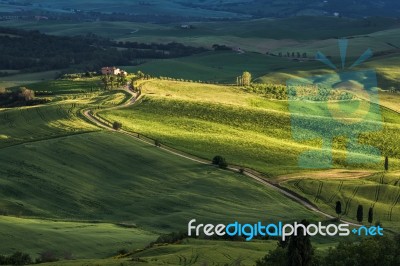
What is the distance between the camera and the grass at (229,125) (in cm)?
9038

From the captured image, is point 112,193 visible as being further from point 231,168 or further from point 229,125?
point 229,125

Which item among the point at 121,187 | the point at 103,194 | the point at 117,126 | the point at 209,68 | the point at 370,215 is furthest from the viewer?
the point at 209,68

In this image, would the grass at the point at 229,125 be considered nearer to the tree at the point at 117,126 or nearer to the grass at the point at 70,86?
the tree at the point at 117,126

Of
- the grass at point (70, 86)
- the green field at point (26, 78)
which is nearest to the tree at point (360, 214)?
the grass at point (70, 86)

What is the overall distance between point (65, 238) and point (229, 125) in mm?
52335

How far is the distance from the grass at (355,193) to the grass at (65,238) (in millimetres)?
Result: 21278

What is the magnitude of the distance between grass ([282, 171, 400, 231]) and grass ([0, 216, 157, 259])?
838 inches

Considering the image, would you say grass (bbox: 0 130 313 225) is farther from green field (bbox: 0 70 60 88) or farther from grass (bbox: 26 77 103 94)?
green field (bbox: 0 70 60 88)

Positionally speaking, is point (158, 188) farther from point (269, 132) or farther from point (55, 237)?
point (269, 132)

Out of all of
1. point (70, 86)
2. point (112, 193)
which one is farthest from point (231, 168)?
point (70, 86)

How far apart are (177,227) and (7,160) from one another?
20544 millimetres

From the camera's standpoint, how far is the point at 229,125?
10519 centimetres

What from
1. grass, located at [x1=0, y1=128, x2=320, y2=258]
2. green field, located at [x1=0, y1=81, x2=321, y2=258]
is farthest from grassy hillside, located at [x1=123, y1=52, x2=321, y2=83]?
grass, located at [x1=0, y1=128, x2=320, y2=258]

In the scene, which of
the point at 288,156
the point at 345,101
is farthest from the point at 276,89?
the point at 288,156
